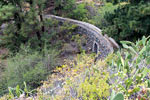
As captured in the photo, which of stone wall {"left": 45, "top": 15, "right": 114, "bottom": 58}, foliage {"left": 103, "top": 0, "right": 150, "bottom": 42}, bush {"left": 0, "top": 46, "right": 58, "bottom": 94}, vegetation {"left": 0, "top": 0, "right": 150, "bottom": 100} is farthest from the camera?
stone wall {"left": 45, "top": 15, "right": 114, "bottom": 58}


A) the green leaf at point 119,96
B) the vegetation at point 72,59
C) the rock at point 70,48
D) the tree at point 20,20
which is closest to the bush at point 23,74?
the vegetation at point 72,59

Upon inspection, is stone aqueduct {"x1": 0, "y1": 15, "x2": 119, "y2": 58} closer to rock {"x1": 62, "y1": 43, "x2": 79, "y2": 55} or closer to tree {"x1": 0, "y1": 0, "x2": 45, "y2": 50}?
rock {"x1": 62, "y1": 43, "x2": 79, "y2": 55}

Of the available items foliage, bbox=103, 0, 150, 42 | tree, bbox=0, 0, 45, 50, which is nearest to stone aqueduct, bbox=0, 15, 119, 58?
foliage, bbox=103, 0, 150, 42

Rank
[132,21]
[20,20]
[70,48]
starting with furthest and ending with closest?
[70,48], [20,20], [132,21]

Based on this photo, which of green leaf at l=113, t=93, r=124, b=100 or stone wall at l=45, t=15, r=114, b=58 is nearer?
green leaf at l=113, t=93, r=124, b=100

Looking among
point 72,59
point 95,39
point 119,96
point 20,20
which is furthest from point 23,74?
point 119,96

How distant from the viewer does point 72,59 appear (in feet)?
35.1

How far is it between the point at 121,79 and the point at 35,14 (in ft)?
29.6

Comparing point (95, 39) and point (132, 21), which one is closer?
point (132, 21)

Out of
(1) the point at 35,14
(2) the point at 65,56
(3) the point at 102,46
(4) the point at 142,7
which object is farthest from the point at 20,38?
(4) the point at 142,7

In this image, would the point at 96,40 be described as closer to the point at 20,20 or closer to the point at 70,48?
the point at 70,48

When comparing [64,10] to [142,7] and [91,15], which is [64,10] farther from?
[142,7]

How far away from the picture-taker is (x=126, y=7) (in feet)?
23.4

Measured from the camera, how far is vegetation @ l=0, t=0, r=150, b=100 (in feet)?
8.84
